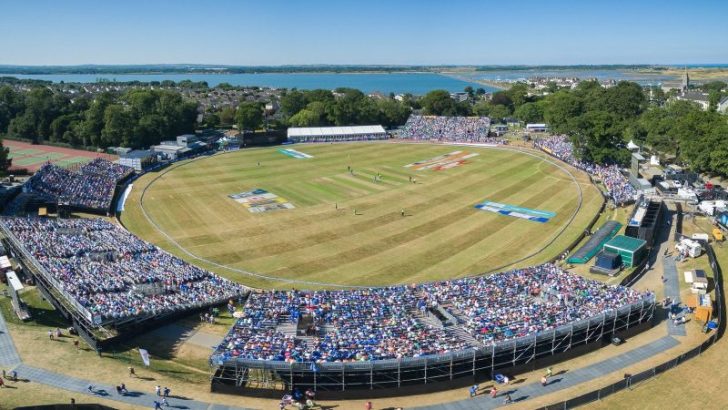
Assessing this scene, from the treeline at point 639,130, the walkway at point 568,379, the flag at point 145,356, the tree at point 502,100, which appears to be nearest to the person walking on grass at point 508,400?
the walkway at point 568,379

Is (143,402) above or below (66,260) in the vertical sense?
below

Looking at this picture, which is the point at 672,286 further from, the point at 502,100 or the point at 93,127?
the point at 502,100

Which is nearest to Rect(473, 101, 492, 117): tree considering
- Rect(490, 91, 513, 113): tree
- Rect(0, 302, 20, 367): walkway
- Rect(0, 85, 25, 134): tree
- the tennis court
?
Rect(490, 91, 513, 113): tree

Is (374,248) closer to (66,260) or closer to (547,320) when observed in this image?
(547,320)

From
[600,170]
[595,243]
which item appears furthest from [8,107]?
[595,243]

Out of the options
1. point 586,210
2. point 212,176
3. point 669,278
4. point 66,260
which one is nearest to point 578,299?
point 669,278

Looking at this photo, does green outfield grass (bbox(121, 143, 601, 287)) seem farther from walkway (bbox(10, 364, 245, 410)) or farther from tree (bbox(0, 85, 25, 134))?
tree (bbox(0, 85, 25, 134))
